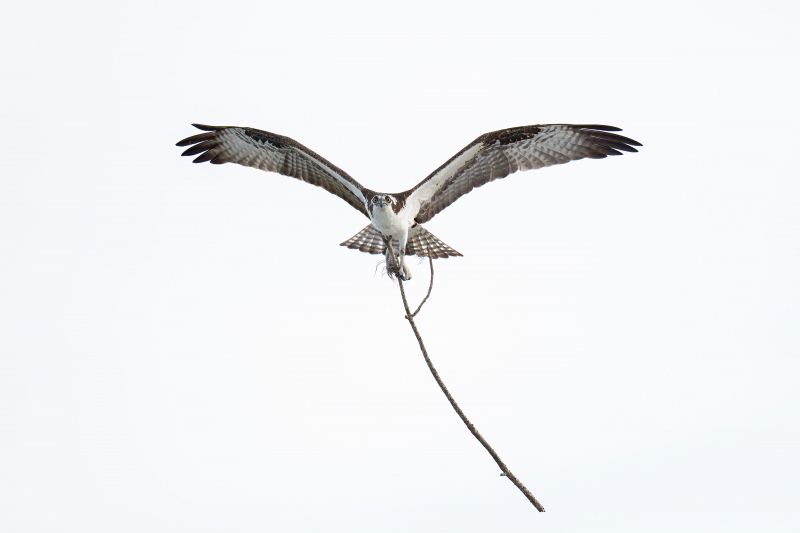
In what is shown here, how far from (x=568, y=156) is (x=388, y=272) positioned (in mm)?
2221

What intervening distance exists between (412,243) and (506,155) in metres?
1.31

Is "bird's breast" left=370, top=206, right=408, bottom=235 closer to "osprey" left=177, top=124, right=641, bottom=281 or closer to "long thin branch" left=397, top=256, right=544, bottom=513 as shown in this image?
"osprey" left=177, top=124, right=641, bottom=281

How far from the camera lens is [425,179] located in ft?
29.9

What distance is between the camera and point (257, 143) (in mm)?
9914

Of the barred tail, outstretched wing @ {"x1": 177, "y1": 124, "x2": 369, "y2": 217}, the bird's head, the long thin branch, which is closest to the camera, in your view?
the long thin branch

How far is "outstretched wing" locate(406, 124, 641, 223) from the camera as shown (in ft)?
30.0

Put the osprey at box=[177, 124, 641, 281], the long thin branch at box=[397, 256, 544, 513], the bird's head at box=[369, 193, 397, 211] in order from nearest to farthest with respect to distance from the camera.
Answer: the long thin branch at box=[397, 256, 544, 513]
the bird's head at box=[369, 193, 397, 211]
the osprey at box=[177, 124, 641, 281]

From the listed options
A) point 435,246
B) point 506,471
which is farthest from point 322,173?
point 506,471

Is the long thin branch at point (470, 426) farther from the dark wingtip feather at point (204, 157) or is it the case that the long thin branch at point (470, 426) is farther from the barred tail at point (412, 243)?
the dark wingtip feather at point (204, 157)

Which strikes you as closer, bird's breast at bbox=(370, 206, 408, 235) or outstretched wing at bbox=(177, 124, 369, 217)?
bird's breast at bbox=(370, 206, 408, 235)

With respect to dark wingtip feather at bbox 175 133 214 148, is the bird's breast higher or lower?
lower

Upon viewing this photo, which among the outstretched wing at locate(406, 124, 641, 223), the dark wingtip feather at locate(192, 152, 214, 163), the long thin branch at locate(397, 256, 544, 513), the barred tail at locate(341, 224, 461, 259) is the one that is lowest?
the long thin branch at locate(397, 256, 544, 513)

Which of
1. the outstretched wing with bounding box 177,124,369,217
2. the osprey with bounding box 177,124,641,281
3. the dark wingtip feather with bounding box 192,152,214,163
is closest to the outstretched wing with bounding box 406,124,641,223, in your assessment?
the osprey with bounding box 177,124,641,281

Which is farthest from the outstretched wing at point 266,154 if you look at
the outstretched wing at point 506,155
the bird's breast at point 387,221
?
the outstretched wing at point 506,155
